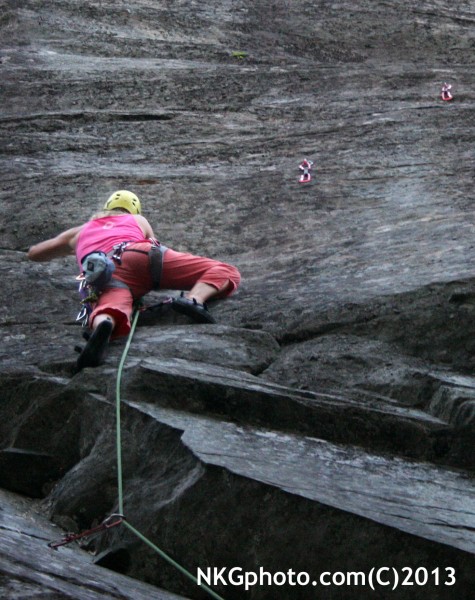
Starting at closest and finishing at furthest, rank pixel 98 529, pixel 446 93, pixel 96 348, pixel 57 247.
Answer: pixel 98 529 → pixel 96 348 → pixel 57 247 → pixel 446 93

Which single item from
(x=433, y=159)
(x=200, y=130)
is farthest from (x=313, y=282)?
(x=200, y=130)

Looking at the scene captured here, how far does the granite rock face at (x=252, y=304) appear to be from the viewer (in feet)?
18.8

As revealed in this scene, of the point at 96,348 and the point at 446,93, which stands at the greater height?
the point at 446,93

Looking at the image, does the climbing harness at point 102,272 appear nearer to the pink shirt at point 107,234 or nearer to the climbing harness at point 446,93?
the pink shirt at point 107,234

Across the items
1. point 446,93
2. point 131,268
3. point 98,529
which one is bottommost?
point 98,529

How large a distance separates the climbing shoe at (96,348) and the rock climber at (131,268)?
0.20 m

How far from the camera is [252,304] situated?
861 cm

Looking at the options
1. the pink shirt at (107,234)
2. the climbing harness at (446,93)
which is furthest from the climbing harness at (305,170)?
the pink shirt at (107,234)

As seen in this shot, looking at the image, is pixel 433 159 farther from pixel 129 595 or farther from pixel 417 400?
pixel 129 595

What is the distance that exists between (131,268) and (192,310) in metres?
0.53

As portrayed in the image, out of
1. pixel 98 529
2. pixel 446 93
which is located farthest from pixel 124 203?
pixel 446 93

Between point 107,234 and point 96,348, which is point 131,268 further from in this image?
point 96,348

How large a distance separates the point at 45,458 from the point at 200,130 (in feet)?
18.7

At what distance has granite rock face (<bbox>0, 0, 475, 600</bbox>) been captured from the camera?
5.74 metres
